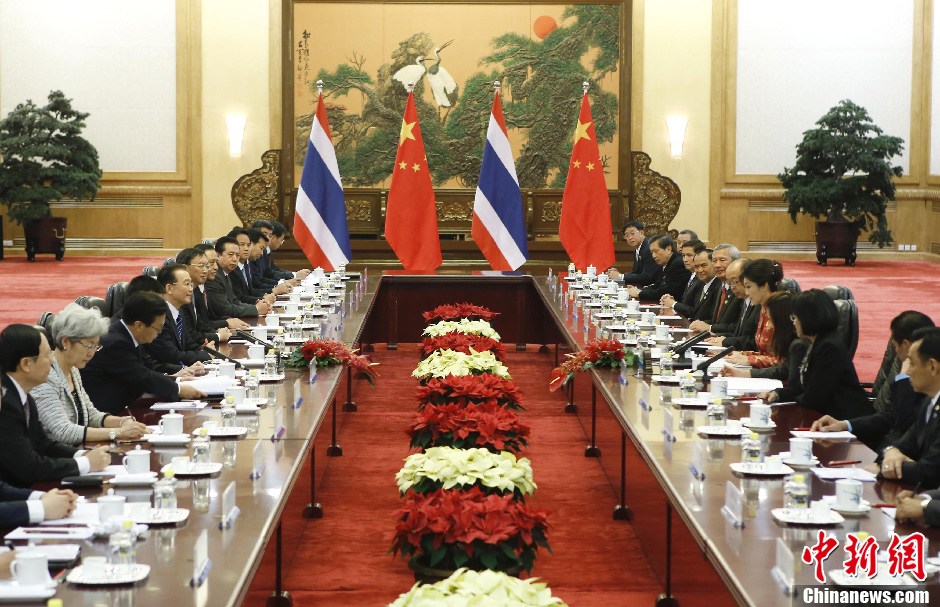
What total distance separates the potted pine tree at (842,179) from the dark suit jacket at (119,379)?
497 inches

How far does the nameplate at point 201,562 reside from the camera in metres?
2.83

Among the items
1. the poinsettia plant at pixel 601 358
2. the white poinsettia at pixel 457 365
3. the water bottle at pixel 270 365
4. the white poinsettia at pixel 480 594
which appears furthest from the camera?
the white poinsettia at pixel 457 365

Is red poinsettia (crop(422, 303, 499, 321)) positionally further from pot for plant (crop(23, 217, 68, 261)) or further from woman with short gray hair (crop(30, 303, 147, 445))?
pot for plant (crop(23, 217, 68, 261))

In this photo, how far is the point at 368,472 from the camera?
22.1 feet

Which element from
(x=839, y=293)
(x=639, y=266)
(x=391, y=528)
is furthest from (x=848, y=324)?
(x=639, y=266)

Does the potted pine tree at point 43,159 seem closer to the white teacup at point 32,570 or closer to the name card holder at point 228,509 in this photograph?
the name card holder at point 228,509

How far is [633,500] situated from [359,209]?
1129 centimetres

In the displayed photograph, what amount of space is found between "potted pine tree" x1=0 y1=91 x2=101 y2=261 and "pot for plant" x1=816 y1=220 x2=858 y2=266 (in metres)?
9.50

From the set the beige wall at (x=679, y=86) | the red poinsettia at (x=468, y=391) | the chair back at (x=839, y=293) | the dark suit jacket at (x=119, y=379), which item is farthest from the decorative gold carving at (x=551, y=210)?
the dark suit jacket at (x=119, y=379)

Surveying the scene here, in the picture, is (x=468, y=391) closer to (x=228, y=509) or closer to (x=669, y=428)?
(x=669, y=428)

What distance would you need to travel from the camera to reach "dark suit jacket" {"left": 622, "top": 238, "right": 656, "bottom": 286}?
36.1ft

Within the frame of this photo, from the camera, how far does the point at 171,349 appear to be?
6.32 m

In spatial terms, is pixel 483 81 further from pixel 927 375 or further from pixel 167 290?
pixel 927 375

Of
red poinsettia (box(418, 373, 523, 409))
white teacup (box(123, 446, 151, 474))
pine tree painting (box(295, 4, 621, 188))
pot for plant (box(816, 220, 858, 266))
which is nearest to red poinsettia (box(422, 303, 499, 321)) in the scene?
red poinsettia (box(418, 373, 523, 409))
